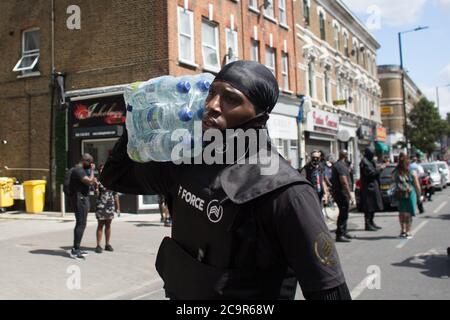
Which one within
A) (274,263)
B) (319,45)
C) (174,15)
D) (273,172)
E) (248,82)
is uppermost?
(319,45)

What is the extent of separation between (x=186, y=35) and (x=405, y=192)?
9.64m

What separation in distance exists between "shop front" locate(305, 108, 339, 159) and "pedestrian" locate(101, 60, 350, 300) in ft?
74.4

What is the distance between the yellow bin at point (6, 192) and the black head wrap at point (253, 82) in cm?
1659

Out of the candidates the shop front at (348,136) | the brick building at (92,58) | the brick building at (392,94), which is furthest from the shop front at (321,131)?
the brick building at (392,94)

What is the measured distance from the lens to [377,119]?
4294 centimetres

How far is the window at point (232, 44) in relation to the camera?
1828 centimetres

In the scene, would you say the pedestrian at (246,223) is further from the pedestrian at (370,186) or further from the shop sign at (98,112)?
the shop sign at (98,112)

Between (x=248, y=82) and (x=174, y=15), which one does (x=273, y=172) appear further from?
(x=174, y=15)

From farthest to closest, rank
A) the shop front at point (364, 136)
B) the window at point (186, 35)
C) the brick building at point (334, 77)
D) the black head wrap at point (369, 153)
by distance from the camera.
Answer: the shop front at point (364, 136) < the brick building at point (334, 77) < the window at point (186, 35) < the black head wrap at point (369, 153)

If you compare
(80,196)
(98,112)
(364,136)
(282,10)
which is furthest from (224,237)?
(364,136)

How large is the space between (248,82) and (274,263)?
2.31 ft

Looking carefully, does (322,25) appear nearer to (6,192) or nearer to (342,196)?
(6,192)

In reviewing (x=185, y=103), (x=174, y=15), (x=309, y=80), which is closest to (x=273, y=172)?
(x=185, y=103)

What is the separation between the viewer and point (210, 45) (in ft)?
57.9
